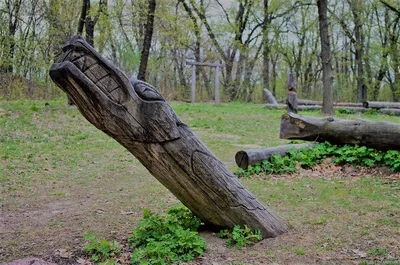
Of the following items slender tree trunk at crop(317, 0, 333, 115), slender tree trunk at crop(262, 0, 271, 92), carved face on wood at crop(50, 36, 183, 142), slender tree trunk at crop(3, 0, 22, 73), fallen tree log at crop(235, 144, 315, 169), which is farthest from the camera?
slender tree trunk at crop(262, 0, 271, 92)

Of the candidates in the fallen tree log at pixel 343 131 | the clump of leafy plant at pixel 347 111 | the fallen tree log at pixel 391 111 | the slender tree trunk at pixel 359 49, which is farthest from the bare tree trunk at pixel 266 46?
the fallen tree log at pixel 343 131

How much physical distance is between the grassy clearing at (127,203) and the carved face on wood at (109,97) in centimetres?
128

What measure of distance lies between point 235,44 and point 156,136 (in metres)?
28.4

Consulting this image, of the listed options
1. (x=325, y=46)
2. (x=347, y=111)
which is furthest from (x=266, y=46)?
(x=325, y=46)

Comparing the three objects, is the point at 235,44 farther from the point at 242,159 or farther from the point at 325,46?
the point at 242,159

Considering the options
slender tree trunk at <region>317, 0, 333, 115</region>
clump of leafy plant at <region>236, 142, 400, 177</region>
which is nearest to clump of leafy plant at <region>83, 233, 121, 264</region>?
clump of leafy plant at <region>236, 142, 400, 177</region>

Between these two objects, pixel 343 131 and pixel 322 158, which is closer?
pixel 343 131

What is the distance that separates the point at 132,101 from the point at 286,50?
3156 centimetres

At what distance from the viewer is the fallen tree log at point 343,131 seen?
23.5ft

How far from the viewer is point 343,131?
7746mm

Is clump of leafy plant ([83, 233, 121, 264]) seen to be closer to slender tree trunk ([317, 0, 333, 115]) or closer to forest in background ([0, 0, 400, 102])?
slender tree trunk ([317, 0, 333, 115])

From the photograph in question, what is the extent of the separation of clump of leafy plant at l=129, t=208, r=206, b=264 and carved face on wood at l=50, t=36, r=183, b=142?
940 mm

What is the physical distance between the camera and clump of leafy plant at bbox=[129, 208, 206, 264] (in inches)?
137

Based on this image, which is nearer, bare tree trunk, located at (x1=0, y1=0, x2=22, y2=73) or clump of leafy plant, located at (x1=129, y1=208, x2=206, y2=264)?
clump of leafy plant, located at (x1=129, y1=208, x2=206, y2=264)
